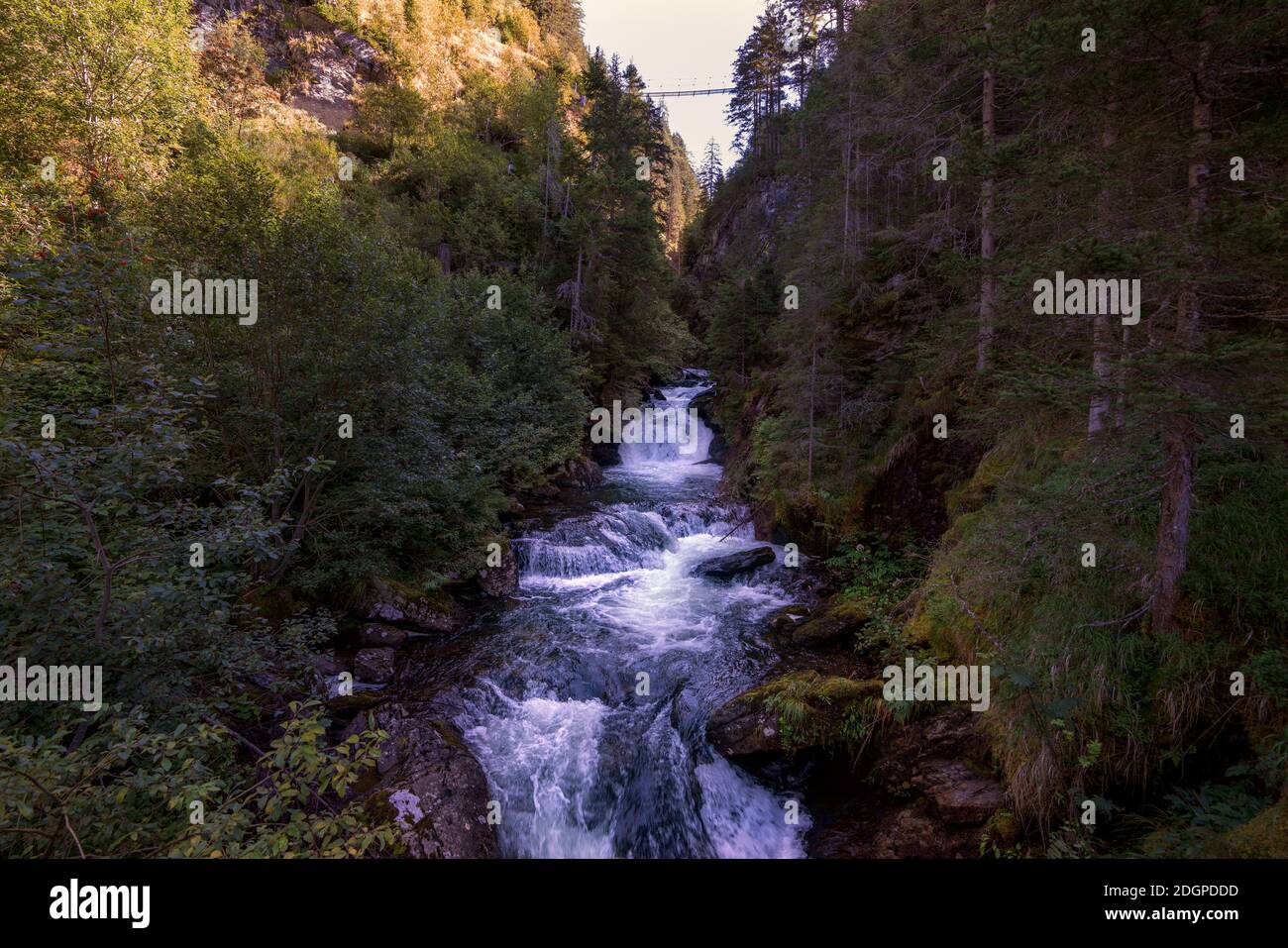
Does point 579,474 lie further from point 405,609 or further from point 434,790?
point 434,790

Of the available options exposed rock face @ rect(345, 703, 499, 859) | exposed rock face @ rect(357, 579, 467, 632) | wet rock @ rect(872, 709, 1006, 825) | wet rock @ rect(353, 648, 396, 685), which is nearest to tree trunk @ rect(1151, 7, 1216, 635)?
wet rock @ rect(872, 709, 1006, 825)

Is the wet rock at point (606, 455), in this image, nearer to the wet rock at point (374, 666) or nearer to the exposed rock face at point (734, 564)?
the exposed rock face at point (734, 564)

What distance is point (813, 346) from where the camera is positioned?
1444 centimetres

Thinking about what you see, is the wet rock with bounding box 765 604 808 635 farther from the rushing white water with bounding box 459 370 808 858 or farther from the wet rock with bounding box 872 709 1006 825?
the wet rock with bounding box 872 709 1006 825

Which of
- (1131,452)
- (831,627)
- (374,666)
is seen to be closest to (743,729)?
(831,627)

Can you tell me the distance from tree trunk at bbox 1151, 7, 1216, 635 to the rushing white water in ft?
16.5

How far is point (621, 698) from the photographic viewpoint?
364 inches

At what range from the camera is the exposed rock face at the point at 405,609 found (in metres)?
10.8

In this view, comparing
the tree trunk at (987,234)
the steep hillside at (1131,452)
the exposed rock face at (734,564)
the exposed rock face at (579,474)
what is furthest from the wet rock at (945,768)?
the exposed rock face at (579,474)

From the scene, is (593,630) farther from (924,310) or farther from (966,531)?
(924,310)

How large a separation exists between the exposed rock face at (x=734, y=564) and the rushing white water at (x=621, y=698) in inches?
15.2

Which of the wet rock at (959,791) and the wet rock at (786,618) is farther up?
the wet rock at (786,618)

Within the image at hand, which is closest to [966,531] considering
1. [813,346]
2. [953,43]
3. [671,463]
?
[813,346]
